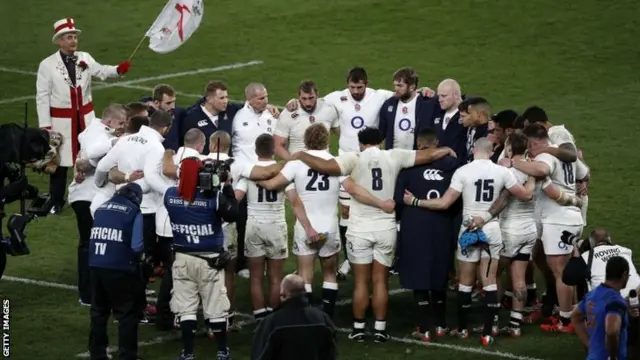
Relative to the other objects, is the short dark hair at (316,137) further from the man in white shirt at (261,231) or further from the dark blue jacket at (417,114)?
the dark blue jacket at (417,114)

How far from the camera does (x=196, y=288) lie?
13891 millimetres

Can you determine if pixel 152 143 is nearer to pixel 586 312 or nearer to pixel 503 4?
pixel 586 312

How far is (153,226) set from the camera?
15.3 m

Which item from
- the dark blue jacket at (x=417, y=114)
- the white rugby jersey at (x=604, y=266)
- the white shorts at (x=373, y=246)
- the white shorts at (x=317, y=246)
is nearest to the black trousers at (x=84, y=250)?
the white shorts at (x=317, y=246)

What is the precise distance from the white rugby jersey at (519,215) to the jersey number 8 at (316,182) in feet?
5.68

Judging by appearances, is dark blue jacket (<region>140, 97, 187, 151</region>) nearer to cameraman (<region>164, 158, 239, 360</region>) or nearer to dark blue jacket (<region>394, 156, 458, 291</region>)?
cameraman (<region>164, 158, 239, 360</region>)

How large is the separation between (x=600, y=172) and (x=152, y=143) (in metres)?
7.83

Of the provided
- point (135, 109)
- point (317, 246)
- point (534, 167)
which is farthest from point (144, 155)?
point (534, 167)

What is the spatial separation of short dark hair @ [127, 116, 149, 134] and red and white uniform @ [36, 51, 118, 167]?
3583 mm

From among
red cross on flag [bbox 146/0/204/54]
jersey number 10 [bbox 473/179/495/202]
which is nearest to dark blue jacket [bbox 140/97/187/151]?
red cross on flag [bbox 146/0/204/54]

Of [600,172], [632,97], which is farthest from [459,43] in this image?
[600,172]

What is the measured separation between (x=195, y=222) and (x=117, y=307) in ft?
3.28

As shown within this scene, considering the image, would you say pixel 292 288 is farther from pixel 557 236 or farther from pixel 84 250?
pixel 84 250

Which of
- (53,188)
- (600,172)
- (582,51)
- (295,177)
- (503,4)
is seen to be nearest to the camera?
(295,177)
